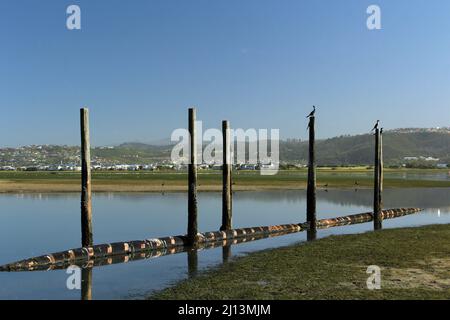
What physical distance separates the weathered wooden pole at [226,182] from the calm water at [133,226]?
2.41m

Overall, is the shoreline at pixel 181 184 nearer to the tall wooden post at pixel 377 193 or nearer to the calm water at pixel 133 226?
the calm water at pixel 133 226

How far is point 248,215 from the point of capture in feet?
138

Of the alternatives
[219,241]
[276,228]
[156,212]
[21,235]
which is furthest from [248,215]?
[21,235]

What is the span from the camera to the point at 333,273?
17.4 m

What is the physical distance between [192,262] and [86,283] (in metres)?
5.15

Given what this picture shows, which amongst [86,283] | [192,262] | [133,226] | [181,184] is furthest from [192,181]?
[181,184]

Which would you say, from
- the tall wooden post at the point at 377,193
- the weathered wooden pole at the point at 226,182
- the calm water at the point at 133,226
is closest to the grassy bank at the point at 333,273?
the calm water at the point at 133,226

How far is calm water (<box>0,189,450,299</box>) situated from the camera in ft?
58.3

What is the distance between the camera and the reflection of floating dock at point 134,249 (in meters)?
20.4

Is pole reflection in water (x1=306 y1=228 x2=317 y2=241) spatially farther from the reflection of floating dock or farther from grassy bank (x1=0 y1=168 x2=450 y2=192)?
grassy bank (x1=0 y1=168 x2=450 y2=192)

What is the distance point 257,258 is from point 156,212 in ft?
78.8

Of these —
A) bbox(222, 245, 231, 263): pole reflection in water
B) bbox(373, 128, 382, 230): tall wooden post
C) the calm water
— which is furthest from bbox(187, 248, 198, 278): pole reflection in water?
bbox(373, 128, 382, 230): tall wooden post

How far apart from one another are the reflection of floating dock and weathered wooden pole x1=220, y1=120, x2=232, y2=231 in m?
0.82
